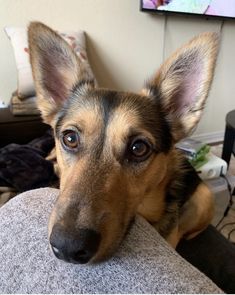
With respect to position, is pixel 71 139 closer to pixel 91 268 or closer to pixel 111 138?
pixel 111 138

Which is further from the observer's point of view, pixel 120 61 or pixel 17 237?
pixel 120 61

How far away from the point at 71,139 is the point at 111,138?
12cm

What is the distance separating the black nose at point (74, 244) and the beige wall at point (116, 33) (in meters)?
2.25

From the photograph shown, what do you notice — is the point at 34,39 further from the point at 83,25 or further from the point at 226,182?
the point at 83,25

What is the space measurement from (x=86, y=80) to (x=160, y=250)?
0.72 m

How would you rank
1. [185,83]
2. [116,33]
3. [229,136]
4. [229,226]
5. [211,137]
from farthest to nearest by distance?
[211,137], [116,33], [229,136], [229,226], [185,83]

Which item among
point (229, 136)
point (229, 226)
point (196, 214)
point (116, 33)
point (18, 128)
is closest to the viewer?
point (196, 214)

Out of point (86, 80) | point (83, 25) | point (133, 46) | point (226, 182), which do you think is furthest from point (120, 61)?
point (86, 80)

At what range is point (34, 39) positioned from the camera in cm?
93

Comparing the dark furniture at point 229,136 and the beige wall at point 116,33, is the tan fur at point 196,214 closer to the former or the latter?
the dark furniture at point 229,136

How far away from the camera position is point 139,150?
0.89 meters

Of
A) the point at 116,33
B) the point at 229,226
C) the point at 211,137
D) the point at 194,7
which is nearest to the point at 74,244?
the point at 229,226

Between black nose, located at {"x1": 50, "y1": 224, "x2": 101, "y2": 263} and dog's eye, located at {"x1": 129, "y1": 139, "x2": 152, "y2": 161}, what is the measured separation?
329mm

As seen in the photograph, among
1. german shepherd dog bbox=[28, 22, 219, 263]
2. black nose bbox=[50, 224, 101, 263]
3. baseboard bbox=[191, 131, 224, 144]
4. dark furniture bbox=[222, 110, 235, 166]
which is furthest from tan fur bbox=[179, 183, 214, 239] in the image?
baseboard bbox=[191, 131, 224, 144]
